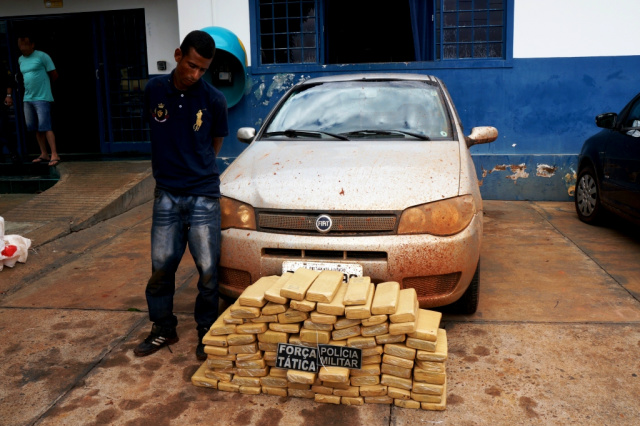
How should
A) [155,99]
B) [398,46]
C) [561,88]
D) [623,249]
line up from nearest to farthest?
[155,99] < [623,249] < [561,88] < [398,46]

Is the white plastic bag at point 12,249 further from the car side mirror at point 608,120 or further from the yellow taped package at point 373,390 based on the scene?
the car side mirror at point 608,120

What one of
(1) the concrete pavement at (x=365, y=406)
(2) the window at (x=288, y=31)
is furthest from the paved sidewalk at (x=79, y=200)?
(2) the window at (x=288, y=31)

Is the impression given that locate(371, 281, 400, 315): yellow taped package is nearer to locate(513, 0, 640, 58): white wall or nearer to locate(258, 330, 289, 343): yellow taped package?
locate(258, 330, 289, 343): yellow taped package

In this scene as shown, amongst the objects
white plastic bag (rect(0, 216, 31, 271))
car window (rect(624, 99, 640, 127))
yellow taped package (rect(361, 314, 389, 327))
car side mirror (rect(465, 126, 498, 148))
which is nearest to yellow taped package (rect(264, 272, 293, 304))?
yellow taped package (rect(361, 314, 389, 327))

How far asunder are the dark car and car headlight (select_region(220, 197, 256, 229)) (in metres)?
3.84

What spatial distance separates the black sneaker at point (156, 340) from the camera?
3637mm

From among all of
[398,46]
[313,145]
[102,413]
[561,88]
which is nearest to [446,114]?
[313,145]

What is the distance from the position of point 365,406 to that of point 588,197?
5.02 m

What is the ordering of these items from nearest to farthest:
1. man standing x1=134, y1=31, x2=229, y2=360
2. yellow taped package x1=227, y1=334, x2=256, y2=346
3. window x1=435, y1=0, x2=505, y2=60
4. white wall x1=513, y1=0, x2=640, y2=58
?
yellow taped package x1=227, y1=334, x2=256, y2=346 → man standing x1=134, y1=31, x2=229, y2=360 → white wall x1=513, y1=0, x2=640, y2=58 → window x1=435, y1=0, x2=505, y2=60

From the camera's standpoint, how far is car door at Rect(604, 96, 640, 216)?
5703 mm

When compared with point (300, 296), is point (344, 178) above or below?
above

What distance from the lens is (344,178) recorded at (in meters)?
3.75

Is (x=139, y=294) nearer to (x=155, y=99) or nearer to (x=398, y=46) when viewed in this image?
(x=155, y=99)

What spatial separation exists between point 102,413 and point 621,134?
5540 millimetres
